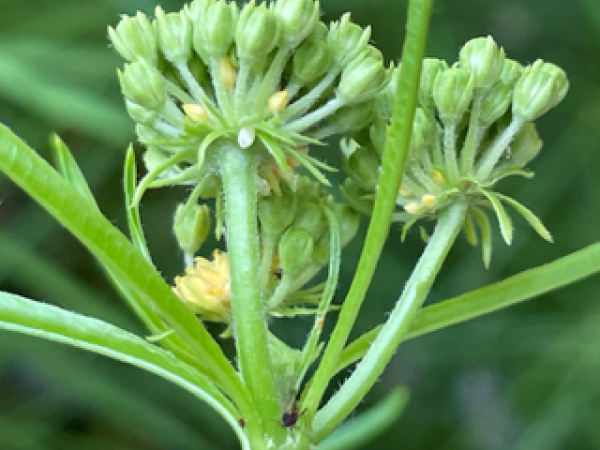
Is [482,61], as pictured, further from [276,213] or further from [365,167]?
[276,213]

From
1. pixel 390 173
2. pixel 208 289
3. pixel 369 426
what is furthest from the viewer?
pixel 369 426

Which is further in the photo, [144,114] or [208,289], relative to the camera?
[208,289]

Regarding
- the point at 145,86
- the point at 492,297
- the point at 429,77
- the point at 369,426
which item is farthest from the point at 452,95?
the point at 369,426

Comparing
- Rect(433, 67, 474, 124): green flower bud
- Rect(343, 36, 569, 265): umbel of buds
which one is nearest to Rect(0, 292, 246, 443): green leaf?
Rect(343, 36, 569, 265): umbel of buds

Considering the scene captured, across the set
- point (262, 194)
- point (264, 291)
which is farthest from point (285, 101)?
point (264, 291)

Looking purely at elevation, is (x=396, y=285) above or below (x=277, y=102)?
below

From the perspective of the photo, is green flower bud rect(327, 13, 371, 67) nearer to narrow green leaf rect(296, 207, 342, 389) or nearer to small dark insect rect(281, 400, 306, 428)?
narrow green leaf rect(296, 207, 342, 389)

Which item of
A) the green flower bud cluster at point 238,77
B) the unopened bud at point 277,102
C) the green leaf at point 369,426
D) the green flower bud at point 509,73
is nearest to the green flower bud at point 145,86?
the green flower bud cluster at point 238,77
